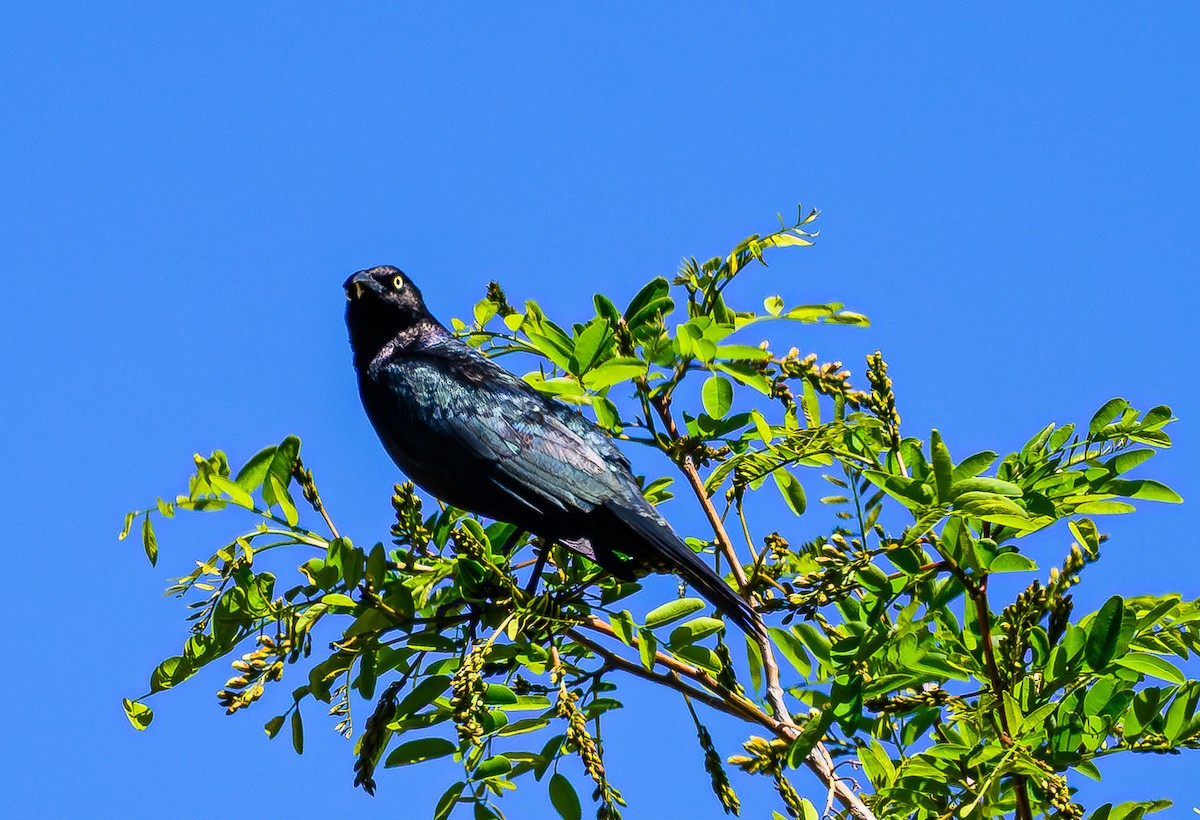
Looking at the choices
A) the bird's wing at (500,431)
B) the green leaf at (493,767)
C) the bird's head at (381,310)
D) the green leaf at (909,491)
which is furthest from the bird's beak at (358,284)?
the green leaf at (909,491)

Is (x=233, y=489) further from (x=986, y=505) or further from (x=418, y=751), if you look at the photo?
(x=986, y=505)

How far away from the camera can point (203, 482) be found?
307 centimetres

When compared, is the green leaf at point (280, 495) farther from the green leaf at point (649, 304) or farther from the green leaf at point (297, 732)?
the green leaf at point (649, 304)

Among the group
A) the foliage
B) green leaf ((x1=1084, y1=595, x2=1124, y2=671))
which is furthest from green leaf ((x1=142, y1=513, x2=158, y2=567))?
green leaf ((x1=1084, y1=595, x2=1124, y2=671))

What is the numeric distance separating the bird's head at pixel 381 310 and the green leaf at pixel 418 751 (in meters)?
2.14

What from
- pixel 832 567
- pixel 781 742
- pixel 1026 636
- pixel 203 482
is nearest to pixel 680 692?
pixel 781 742

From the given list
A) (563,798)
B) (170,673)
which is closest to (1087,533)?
(563,798)

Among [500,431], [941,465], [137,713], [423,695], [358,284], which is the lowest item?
[137,713]

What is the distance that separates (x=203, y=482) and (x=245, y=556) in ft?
0.77

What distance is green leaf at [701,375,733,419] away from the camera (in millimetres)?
3195

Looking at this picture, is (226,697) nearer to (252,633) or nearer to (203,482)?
(252,633)

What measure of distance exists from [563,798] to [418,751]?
1.26 feet

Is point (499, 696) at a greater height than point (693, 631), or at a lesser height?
lesser

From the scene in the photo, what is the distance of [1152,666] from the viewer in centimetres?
288
